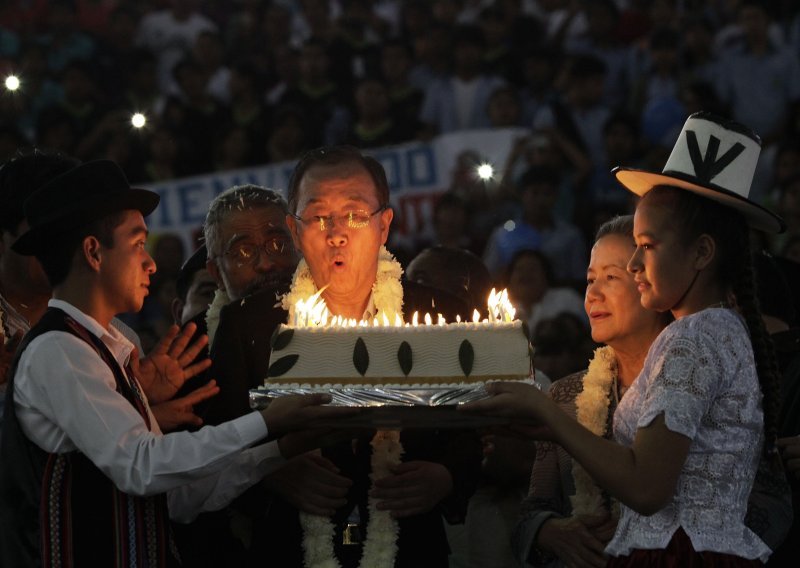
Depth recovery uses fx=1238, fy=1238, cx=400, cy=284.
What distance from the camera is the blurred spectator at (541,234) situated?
369 inches

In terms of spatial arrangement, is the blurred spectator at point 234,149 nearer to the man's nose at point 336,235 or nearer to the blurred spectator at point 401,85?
the blurred spectator at point 401,85

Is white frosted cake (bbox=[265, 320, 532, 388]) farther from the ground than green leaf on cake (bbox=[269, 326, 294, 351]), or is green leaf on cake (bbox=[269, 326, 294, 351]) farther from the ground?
green leaf on cake (bbox=[269, 326, 294, 351])

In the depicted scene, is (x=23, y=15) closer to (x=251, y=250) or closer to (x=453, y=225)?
(x=453, y=225)

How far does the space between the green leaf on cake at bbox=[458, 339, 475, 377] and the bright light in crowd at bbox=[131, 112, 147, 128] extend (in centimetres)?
743

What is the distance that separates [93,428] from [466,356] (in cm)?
110

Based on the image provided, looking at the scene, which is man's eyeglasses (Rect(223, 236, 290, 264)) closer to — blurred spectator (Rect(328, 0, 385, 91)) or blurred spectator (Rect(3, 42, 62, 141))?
blurred spectator (Rect(328, 0, 385, 91))

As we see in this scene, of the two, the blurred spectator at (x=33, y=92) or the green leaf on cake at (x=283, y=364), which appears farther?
the blurred spectator at (x=33, y=92)

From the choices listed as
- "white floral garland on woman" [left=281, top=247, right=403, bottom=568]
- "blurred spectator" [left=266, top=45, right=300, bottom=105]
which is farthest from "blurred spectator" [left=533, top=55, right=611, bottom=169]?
"white floral garland on woman" [left=281, top=247, right=403, bottom=568]

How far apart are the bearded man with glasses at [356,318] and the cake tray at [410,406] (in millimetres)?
343

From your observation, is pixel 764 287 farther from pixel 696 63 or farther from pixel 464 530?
pixel 696 63

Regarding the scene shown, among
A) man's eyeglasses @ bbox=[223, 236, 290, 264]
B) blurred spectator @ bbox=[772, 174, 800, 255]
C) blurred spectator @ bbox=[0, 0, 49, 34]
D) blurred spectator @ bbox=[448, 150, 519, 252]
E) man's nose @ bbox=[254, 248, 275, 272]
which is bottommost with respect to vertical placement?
man's nose @ bbox=[254, 248, 275, 272]

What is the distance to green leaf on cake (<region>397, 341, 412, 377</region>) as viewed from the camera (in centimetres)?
365

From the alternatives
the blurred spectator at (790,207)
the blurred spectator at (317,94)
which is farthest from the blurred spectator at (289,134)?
the blurred spectator at (790,207)

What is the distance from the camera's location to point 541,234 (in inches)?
375
